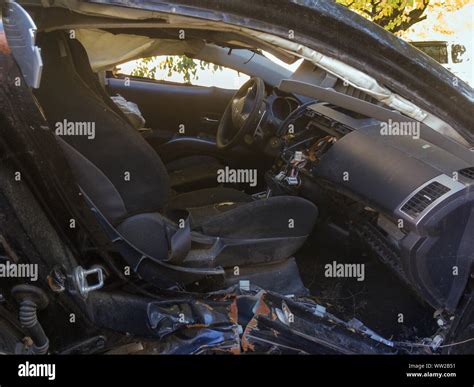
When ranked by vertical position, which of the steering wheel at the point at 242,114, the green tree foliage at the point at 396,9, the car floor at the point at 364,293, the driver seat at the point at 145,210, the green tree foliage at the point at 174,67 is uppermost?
the green tree foliage at the point at 396,9

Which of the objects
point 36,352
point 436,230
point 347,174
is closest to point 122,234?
point 36,352

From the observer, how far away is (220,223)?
2631 mm

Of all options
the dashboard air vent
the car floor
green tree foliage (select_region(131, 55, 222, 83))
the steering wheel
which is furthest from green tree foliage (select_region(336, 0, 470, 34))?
the dashboard air vent

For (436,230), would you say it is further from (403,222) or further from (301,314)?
(301,314)

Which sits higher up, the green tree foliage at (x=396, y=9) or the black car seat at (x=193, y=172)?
the green tree foliage at (x=396, y=9)

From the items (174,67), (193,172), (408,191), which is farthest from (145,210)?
(174,67)

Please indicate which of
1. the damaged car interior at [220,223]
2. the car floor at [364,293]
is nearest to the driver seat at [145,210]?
the damaged car interior at [220,223]

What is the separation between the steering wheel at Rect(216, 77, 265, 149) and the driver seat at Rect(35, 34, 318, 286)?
2.17 ft

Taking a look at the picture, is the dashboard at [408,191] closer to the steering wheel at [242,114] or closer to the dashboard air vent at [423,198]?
the dashboard air vent at [423,198]

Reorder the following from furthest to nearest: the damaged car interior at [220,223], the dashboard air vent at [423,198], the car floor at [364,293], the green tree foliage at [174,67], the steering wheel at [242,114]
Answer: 1. the green tree foliage at [174,67]
2. the steering wheel at [242,114]
3. the car floor at [364,293]
4. the dashboard air vent at [423,198]
5. the damaged car interior at [220,223]

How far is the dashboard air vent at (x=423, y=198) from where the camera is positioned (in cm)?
217

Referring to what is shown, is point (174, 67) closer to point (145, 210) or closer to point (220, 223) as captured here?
point (220, 223)

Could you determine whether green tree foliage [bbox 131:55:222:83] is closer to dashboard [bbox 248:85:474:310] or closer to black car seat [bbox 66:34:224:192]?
black car seat [bbox 66:34:224:192]

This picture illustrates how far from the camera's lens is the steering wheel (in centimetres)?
318
